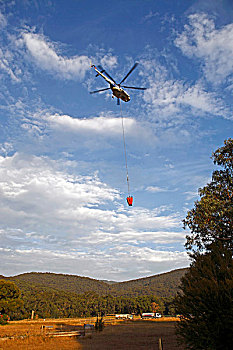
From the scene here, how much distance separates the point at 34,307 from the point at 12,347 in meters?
66.0

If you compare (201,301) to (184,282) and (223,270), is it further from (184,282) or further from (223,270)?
(184,282)

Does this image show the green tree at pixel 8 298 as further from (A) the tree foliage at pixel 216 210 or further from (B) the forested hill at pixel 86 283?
(B) the forested hill at pixel 86 283

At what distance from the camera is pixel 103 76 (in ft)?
65.4

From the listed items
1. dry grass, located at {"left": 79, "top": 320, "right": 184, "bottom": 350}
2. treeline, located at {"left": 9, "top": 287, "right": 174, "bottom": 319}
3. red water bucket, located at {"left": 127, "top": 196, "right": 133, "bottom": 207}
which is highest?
red water bucket, located at {"left": 127, "top": 196, "right": 133, "bottom": 207}

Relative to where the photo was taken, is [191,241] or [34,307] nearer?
[191,241]

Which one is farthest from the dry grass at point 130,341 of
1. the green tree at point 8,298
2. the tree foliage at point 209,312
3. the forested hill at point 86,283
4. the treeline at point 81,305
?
the forested hill at point 86,283

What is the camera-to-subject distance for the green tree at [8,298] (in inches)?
1828

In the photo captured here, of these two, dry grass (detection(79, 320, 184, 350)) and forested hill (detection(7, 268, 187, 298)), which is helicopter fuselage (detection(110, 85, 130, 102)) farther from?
forested hill (detection(7, 268, 187, 298))

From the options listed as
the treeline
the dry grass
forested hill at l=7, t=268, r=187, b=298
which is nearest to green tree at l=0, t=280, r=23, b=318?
the dry grass

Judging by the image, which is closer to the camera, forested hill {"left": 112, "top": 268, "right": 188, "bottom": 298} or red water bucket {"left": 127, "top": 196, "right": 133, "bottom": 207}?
red water bucket {"left": 127, "top": 196, "right": 133, "bottom": 207}

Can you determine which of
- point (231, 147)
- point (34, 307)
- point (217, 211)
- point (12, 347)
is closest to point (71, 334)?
point (12, 347)

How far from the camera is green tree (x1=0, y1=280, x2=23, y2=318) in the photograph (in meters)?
46.4

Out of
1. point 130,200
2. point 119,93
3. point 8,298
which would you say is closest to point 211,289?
point 130,200

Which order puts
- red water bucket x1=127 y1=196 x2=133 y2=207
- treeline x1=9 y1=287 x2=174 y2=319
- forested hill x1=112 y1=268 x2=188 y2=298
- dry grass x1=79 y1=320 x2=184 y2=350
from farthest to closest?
forested hill x1=112 y1=268 x2=188 y2=298, treeline x1=9 y1=287 x2=174 y2=319, dry grass x1=79 y1=320 x2=184 y2=350, red water bucket x1=127 y1=196 x2=133 y2=207
